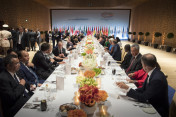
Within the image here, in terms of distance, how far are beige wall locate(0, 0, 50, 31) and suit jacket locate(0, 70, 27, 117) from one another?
8.47 metres

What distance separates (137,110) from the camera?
1506 millimetres

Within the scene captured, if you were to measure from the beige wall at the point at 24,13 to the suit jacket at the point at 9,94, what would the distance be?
333 inches

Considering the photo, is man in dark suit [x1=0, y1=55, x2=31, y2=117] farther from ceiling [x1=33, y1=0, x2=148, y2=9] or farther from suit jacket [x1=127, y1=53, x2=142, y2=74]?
ceiling [x1=33, y1=0, x2=148, y2=9]

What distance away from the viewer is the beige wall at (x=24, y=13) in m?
9.17

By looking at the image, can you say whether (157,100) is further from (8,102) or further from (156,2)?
(156,2)

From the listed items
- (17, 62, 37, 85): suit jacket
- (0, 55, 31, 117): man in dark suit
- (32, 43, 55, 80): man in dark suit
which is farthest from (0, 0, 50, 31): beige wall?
(0, 55, 31, 117): man in dark suit

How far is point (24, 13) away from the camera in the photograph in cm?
1171

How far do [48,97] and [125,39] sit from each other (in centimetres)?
1841

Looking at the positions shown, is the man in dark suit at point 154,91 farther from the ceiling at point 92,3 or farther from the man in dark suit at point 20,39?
the ceiling at point 92,3

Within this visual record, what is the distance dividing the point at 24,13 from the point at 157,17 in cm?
1083

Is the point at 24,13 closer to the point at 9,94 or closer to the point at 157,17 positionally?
the point at 157,17

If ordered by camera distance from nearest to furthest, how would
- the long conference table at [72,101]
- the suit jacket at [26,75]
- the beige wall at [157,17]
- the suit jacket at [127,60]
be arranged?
the long conference table at [72,101]
the suit jacket at [26,75]
the suit jacket at [127,60]
the beige wall at [157,17]

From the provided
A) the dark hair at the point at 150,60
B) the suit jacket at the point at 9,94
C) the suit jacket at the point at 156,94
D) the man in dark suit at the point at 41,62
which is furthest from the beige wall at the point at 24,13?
the suit jacket at the point at 156,94

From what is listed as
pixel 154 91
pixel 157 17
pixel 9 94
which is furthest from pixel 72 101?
→ pixel 157 17
